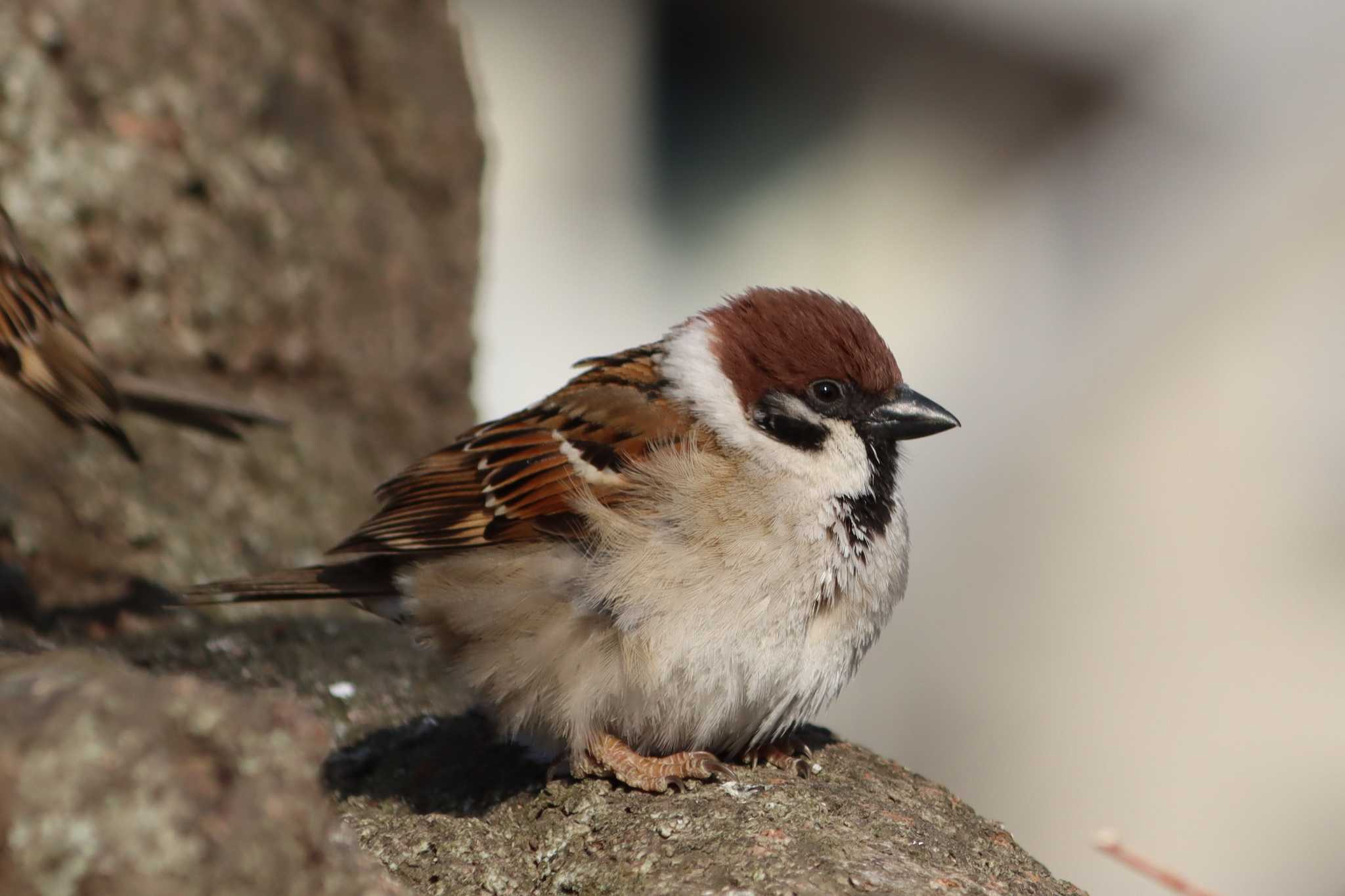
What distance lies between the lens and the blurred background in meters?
6.25

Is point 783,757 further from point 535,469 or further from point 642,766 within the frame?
point 535,469

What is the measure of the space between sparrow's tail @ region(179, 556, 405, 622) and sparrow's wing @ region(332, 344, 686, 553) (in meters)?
0.07

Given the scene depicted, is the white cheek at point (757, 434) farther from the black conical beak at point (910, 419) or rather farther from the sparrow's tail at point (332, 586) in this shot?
the sparrow's tail at point (332, 586)

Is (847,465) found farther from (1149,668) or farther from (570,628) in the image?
(1149,668)

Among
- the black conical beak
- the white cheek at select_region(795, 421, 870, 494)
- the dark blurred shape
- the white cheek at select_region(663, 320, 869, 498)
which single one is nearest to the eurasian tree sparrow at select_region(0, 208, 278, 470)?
the white cheek at select_region(663, 320, 869, 498)

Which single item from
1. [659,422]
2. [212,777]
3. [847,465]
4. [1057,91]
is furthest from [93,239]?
[1057,91]

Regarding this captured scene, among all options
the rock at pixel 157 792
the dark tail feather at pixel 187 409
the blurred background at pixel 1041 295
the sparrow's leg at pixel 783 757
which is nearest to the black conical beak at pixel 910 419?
the sparrow's leg at pixel 783 757

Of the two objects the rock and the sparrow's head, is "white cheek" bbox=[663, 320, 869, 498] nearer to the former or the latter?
the sparrow's head

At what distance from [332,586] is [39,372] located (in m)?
0.71

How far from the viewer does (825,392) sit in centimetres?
262

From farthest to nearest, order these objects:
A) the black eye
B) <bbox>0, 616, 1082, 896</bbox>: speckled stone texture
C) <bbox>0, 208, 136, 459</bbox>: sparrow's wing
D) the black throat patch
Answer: <bbox>0, 208, 136, 459</bbox>: sparrow's wing < the black eye < the black throat patch < <bbox>0, 616, 1082, 896</bbox>: speckled stone texture

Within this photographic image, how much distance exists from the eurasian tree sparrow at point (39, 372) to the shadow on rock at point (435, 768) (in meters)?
0.78

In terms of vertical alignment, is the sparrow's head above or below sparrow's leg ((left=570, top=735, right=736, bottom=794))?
above

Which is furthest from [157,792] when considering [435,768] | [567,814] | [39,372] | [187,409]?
[187,409]
